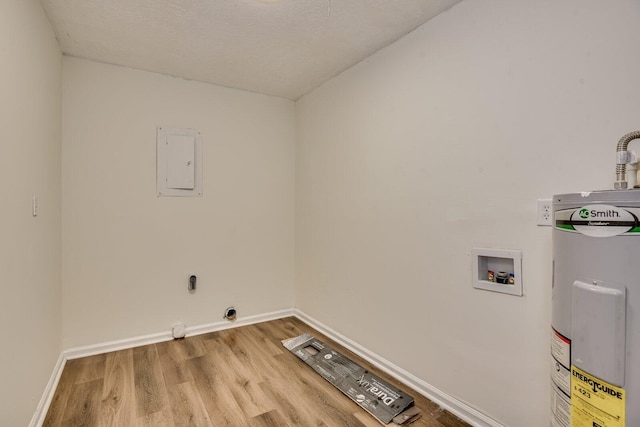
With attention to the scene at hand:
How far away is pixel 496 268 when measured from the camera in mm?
1670

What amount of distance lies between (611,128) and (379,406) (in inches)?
70.1

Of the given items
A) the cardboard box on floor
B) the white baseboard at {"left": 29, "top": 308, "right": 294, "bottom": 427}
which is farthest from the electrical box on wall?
the cardboard box on floor

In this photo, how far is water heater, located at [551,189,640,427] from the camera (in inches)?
35.5

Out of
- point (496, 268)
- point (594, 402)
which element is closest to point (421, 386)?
point (496, 268)

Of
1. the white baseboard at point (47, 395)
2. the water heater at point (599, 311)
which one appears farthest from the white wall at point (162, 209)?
the water heater at point (599, 311)

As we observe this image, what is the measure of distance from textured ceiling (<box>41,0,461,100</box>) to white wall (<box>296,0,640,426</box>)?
0.20 metres

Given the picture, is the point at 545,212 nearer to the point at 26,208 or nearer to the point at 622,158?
the point at 622,158

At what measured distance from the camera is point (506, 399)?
158 cm

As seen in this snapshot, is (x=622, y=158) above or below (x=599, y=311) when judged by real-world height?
above

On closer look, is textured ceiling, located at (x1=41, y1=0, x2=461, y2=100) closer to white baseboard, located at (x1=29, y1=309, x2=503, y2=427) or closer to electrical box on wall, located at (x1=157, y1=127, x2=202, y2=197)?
electrical box on wall, located at (x1=157, y1=127, x2=202, y2=197)

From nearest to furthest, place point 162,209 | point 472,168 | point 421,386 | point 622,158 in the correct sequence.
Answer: point 622,158, point 472,168, point 421,386, point 162,209

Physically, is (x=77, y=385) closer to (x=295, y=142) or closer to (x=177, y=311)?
(x=177, y=311)

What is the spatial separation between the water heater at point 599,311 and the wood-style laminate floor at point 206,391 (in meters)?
0.94

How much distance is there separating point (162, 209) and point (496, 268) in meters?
2.60
